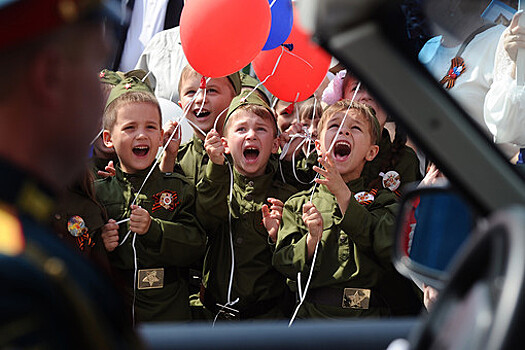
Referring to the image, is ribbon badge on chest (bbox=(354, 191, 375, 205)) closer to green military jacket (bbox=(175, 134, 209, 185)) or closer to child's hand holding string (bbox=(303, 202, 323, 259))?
child's hand holding string (bbox=(303, 202, 323, 259))

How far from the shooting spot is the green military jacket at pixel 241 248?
449 centimetres

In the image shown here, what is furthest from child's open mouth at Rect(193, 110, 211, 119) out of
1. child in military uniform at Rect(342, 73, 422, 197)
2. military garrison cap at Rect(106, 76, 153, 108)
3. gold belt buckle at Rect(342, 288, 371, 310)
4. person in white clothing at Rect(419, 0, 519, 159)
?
person in white clothing at Rect(419, 0, 519, 159)

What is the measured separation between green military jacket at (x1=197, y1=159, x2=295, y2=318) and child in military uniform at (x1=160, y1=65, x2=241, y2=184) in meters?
0.41

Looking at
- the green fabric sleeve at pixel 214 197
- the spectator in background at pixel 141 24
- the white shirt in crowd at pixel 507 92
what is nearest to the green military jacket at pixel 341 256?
the green fabric sleeve at pixel 214 197

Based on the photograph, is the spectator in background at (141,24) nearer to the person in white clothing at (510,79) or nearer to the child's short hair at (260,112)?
the child's short hair at (260,112)

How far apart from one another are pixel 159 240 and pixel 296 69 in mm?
1450

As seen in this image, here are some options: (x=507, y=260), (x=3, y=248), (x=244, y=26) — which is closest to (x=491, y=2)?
(x=244, y=26)

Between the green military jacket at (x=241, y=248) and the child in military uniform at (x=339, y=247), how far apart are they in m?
0.23

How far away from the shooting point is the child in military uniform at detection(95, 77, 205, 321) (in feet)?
14.6

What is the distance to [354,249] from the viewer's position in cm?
424

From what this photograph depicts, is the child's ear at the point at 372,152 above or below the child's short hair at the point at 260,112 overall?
below

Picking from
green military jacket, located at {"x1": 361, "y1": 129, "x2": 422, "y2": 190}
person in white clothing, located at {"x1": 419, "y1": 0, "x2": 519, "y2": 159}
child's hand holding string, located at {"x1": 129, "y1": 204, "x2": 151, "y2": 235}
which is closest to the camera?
person in white clothing, located at {"x1": 419, "y1": 0, "x2": 519, "y2": 159}

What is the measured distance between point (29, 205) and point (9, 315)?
225mm

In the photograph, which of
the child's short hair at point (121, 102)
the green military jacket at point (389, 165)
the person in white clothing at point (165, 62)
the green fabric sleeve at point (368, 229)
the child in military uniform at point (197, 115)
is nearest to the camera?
the green fabric sleeve at point (368, 229)
